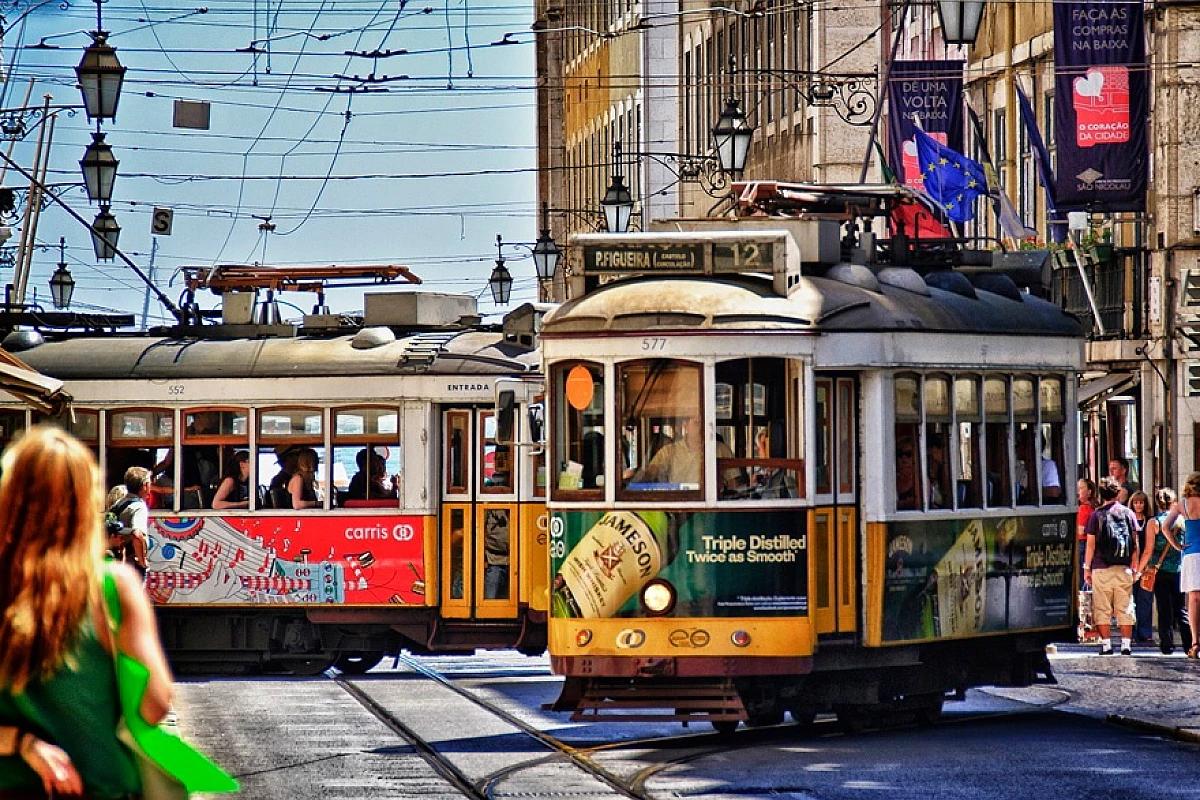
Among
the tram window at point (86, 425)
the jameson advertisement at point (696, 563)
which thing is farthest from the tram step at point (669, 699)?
the tram window at point (86, 425)

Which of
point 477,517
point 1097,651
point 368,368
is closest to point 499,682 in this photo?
point 477,517

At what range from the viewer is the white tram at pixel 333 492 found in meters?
22.9

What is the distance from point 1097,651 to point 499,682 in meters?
5.55

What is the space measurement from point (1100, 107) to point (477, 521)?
12421 millimetres

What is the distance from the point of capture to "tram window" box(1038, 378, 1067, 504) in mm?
18125

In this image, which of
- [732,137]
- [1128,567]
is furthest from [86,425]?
[1128,567]

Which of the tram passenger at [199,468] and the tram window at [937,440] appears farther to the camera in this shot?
the tram passenger at [199,468]

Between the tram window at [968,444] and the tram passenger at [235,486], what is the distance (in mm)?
7924

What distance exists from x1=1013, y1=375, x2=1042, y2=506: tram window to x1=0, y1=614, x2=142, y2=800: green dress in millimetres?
11850

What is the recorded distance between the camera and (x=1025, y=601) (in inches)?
698

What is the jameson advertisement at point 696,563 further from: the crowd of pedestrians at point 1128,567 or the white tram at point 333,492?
the crowd of pedestrians at point 1128,567

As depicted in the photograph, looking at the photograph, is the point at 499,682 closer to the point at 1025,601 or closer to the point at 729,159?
the point at 1025,601

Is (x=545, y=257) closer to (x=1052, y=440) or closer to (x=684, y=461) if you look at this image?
(x=1052, y=440)

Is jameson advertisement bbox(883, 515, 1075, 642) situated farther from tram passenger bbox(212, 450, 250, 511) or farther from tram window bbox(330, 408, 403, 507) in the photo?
tram passenger bbox(212, 450, 250, 511)
